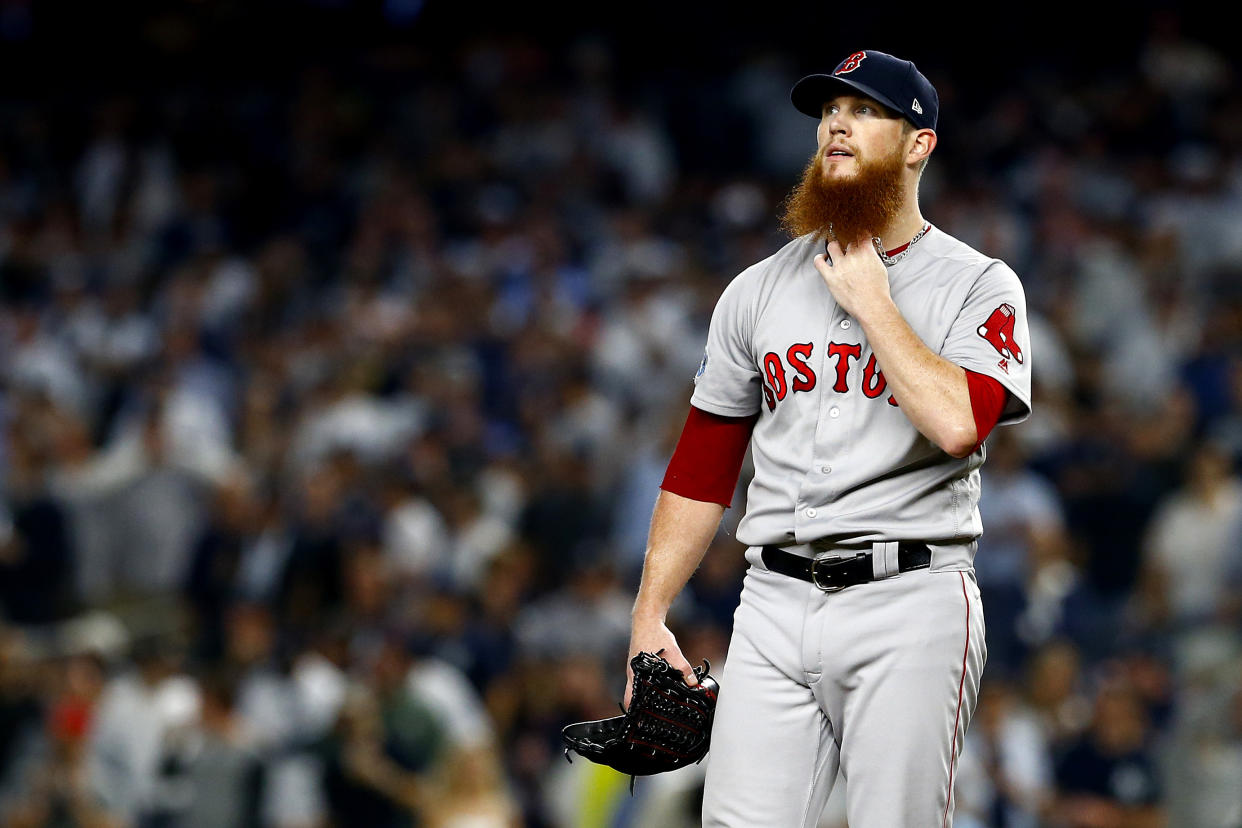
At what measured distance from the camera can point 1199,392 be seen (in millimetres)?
8656

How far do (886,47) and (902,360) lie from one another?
10609mm

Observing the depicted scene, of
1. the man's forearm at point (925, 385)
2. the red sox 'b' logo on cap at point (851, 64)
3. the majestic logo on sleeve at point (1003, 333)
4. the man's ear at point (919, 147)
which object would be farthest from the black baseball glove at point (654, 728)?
the red sox 'b' logo on cap at point (851, 64)

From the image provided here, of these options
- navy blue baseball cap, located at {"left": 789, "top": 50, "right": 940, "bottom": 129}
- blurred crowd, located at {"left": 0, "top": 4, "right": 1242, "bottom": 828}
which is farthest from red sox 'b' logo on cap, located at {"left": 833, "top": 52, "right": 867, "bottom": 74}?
blurred crowd, located at {"left": 0, "top": 4, "right": 1242, "bottom": 828}

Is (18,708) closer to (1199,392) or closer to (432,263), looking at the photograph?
(432,263)

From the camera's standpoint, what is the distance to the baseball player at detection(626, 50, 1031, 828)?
311 centimetres

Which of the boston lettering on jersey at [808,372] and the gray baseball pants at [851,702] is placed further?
the boston lettering on jersey at [808,372]

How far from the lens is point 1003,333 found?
10.4 feet

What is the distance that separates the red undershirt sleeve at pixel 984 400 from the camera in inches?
120

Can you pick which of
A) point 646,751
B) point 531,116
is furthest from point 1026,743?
point 531,116

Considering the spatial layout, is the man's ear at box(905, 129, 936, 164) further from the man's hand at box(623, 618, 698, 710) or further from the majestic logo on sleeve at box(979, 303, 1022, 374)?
the man's hand at box(623, 618, 698, 710)

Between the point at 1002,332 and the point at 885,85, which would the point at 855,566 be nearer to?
the point at 1002,332

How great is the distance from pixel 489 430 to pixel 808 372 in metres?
6.62

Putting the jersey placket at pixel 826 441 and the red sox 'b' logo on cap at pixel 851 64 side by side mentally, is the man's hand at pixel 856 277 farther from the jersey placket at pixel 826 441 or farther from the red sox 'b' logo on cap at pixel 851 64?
the red sox 'b' logo on cap at pixel 851 64

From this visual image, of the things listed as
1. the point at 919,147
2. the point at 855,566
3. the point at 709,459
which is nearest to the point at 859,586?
the point at 855,566
